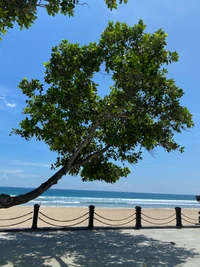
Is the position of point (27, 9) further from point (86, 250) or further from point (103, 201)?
point (103, 201)

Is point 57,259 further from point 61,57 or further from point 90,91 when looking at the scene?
point 61,57

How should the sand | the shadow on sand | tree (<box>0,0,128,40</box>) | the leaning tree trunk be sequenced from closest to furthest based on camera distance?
A: tree (<box>0,0,128,40</box>) < the leaning tree trunk < the shadow on sand < the sand

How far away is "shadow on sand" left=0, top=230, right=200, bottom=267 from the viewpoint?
24.2 feet

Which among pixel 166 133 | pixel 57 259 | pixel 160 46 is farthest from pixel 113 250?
pixel 160 46

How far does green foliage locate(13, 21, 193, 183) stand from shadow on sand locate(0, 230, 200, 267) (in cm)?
283

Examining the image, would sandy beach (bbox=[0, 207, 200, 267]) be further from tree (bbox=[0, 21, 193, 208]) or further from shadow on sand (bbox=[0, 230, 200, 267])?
tree (bbox=[0, 21, 193, 208])

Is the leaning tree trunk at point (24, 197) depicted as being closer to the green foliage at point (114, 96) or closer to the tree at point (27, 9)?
the green foliage at point (114, 96)

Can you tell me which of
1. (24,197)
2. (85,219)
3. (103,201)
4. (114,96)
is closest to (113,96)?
(114,96)

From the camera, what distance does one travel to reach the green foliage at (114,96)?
945 cm

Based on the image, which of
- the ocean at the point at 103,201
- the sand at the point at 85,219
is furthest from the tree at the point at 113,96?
the ocean at the point at 103,201

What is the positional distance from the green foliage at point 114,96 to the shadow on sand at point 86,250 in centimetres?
283

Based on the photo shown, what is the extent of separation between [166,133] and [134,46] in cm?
352

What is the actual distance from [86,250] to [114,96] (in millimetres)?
5305

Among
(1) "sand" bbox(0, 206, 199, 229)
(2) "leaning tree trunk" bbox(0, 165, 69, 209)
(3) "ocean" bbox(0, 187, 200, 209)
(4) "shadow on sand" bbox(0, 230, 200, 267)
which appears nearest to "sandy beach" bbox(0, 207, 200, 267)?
(4) "shadow on sand" bbox(0, 230, 200, 267)
